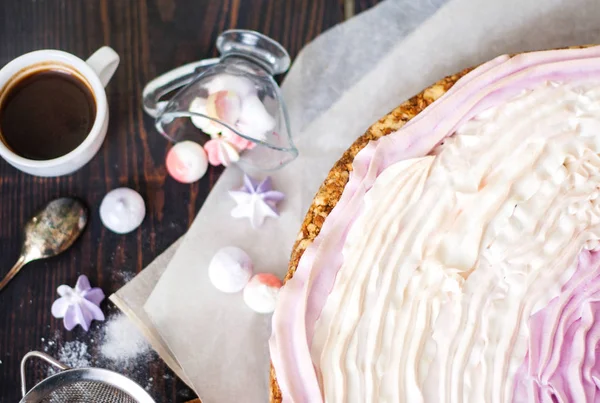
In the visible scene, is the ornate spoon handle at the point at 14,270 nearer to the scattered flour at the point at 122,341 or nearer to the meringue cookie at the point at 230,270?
the scattered flour at the point at 122,341

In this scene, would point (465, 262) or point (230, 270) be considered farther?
point (230, 270)

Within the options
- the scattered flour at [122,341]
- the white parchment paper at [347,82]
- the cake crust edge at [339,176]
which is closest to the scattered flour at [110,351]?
the scattered flour at [122,341]

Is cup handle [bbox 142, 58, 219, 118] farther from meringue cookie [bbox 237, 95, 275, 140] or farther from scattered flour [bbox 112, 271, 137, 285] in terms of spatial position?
scattered flour [bbox 112, 271, 137, 285]

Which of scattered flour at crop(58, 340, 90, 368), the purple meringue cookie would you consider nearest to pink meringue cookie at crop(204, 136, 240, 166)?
the purple meringue cookie

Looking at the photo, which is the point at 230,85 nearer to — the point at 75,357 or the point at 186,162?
the point at 186,162

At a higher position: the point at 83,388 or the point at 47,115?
the point at 47,115

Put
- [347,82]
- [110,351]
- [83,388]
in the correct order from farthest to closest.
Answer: [347,82] < [110,351] < [83,388]

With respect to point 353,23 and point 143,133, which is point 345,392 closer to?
point 143,133

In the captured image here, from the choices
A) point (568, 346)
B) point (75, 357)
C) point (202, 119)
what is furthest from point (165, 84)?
point (568, 346)
